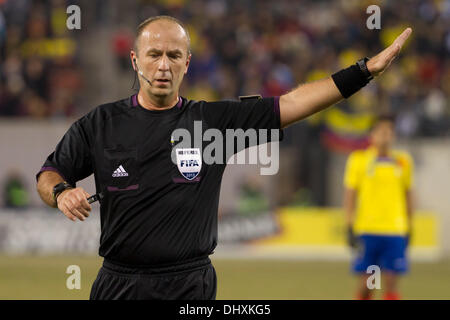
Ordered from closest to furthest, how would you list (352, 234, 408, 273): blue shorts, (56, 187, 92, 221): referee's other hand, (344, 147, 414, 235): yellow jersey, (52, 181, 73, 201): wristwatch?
(56, 187, 92, 221): referee's other hand
(52, 181, 73, 201): wristwatch
(352, 234, 408, 273): blue shorts
(344, 147, 414, 235): yellow jersey

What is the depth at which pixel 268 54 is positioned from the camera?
62.1ft

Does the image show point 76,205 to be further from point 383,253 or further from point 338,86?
point 383,253

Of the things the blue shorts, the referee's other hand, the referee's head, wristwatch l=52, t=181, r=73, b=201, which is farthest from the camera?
the blue shorts

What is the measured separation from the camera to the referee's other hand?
384 centimetres

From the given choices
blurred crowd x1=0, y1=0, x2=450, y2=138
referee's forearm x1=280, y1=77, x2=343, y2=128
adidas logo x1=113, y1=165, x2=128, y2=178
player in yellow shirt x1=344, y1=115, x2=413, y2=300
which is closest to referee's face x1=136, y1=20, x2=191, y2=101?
adidas logo x1=113, y1=165, x2=128, y2=178

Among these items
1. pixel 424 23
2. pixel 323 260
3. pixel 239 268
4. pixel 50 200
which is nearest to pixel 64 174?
pixel 50 200

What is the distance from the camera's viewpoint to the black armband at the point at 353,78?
3.99m

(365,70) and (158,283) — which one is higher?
(365,70)

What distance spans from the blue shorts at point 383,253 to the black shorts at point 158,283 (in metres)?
5.44

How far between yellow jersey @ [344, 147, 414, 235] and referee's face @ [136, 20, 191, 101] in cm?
581

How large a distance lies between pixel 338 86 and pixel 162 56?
0.87 metres

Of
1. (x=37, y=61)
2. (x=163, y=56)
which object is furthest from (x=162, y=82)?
(x=37, y=61)

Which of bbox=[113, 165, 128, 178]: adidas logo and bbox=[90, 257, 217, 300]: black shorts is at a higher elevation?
bbox=[113, 165, 128, 178]: adidas logo

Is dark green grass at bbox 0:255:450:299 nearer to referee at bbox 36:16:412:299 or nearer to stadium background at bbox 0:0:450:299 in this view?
stadium background at bbox 0:0:450:299
